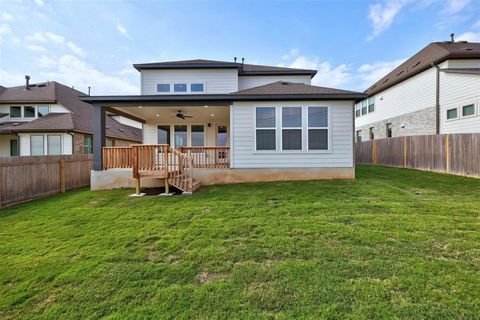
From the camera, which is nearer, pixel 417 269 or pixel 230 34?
pixel 417 269

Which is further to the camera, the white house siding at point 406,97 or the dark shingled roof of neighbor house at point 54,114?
the dark shingled roof of neighbor house at point 54,114

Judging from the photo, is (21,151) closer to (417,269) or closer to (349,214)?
(349,214)

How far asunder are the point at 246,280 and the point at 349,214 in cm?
315

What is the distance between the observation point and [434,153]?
11039 millimetres

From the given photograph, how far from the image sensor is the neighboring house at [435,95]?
10922 millimetres

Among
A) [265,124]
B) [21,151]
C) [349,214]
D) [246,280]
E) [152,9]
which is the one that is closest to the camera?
[246,280]

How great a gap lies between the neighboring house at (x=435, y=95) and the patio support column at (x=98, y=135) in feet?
38.8

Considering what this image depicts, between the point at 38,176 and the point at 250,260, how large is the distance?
9.34m

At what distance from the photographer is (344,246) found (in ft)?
11.4

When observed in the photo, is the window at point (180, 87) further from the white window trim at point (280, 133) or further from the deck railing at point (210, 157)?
the white window trim at point (280, 133)

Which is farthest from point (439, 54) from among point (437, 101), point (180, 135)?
point (180, 135)

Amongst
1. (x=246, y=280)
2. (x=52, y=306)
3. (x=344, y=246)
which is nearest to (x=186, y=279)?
(x=246, y=280)

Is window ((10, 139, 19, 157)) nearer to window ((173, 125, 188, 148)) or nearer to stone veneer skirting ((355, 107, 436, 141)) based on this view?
window ((173, 125, 188, 148))

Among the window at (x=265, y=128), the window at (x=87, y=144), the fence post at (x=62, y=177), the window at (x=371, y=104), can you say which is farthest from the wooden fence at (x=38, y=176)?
the window at (x=371, y=104)
